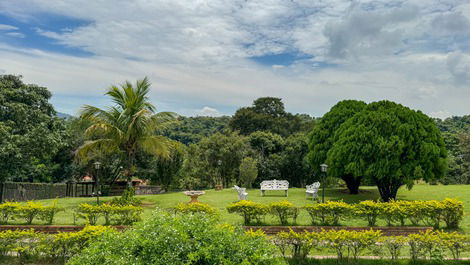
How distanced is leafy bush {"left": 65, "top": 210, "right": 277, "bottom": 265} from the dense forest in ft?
41.8

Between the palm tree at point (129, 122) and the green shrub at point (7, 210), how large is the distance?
5.37 m

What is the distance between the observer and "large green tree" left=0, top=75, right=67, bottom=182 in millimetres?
18016

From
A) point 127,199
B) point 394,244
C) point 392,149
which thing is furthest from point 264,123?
point 394,244

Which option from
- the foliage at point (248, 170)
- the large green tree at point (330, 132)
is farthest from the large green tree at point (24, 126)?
the large green tree at point (330, 132)

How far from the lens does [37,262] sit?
7.54m

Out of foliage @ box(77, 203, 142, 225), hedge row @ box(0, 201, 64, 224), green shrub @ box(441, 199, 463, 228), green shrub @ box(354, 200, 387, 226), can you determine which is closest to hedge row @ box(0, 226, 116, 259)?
foliage @ box(77, 203, 142, 225)

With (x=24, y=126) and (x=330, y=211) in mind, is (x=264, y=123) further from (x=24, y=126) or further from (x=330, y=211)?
(x=330, y=211)

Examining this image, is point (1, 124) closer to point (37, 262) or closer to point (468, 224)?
point (37, 262)

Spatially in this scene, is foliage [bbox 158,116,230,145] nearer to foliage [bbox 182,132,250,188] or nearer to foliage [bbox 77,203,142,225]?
foliage [bbox 182,132,250,188]

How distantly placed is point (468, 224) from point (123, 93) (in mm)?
14032

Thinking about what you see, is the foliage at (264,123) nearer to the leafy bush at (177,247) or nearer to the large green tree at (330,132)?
the large green tree at (330,132)

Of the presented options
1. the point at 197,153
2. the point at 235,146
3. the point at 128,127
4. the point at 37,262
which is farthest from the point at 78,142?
the point at 37,262

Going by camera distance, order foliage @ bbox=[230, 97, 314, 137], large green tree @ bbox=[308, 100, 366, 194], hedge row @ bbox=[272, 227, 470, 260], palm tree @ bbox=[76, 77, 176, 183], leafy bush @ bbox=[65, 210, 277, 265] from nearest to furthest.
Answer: leafy bush @ bbox=[65, 210, 277, 265], hedge row @ bbox=[272, 227, 470, 260], palm tree @ bbox=[76, 77, 176, 183], large green tree @ bbox=[308, 100, 366, 194], foliage @ bbox=[230, 97, 314, 137]

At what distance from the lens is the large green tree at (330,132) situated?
1947cm
